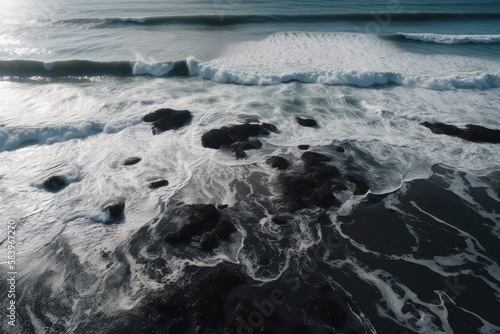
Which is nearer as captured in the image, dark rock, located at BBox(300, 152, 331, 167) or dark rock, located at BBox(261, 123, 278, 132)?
dark rock, located at BBox(300, 152, 331, 167)

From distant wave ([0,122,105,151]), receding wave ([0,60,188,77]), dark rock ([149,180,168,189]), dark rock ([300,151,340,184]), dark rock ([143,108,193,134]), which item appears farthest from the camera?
receding wave ([0,60,188,77])

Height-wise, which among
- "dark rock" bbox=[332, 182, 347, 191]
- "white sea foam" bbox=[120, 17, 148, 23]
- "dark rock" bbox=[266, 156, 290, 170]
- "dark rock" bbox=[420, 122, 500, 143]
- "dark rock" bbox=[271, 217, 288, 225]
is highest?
"white sea foam" bbox=[120, 17, 148, 23]

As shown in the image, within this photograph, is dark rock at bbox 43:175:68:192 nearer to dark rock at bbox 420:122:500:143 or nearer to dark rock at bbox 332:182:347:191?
dark rock at bbox 332:182:347:191

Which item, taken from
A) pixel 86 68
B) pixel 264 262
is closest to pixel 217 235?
pixel 264 262

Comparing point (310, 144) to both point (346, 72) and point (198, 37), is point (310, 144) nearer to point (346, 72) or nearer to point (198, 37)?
point (346, 72)

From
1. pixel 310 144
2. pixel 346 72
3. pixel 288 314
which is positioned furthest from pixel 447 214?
pixel 346 72

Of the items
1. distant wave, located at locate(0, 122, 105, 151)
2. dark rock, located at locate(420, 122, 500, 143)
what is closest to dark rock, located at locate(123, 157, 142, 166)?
distant wave, located at locate(0, 122, 105, 151)

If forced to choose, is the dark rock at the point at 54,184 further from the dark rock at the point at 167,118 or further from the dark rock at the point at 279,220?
the dark rock at the point at 279,220
